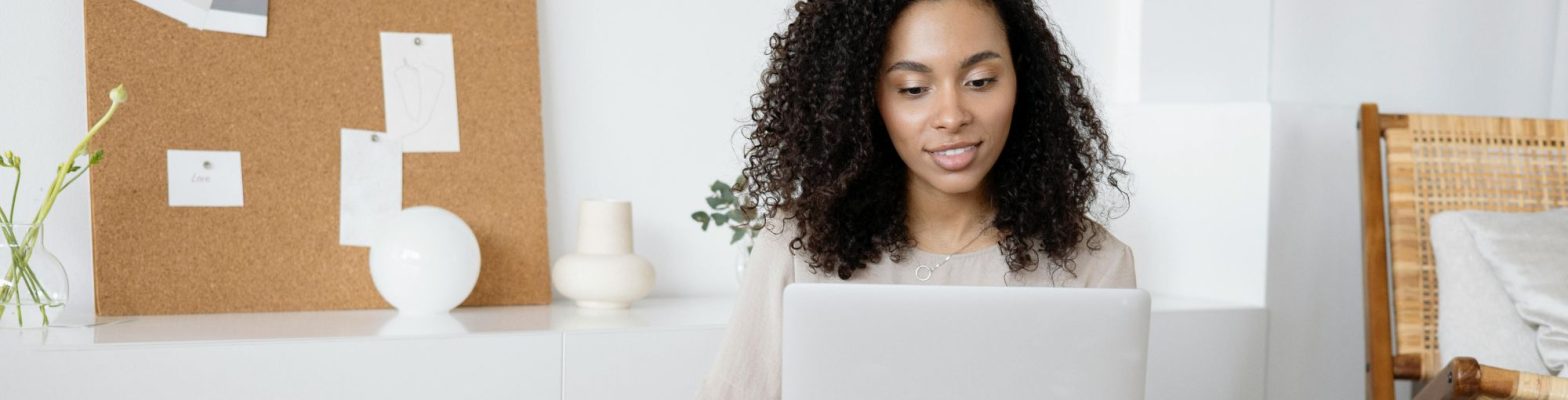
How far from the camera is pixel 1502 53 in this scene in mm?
2473

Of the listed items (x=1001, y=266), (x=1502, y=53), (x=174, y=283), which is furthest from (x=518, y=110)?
(x=1502, y=53)

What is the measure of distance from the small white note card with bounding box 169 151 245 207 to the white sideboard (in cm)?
17

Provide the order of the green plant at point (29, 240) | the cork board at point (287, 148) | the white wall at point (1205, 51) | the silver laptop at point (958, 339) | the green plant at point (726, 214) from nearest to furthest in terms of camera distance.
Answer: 1. the silver laptop at point (958, 339)
2. the green plant at point (29, 240)
3. the cork board at point (287, 148)
4. the green plant at point (726, 214)
5. the white wall at point (1205, 51)

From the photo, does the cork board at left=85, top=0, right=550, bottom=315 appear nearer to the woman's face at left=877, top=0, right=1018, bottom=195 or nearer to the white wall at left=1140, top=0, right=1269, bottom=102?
the woman's face at left=877, top=0, right=1018, bottom=195

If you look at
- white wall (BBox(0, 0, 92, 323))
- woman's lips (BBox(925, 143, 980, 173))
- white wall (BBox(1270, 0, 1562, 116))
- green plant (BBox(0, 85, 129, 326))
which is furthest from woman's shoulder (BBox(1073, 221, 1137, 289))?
white wall (BBox(0, 0, 92, 323))

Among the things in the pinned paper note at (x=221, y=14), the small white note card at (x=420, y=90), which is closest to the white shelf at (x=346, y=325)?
the small white note card at (x=420, y=90)

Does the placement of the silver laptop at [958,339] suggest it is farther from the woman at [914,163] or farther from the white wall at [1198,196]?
the white wall at [1198,196]

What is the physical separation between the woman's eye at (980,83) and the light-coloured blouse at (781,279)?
0.19m

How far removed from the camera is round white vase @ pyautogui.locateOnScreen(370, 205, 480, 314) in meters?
1.86

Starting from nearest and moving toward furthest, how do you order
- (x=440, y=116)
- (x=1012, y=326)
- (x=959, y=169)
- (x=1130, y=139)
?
(x=1012, y=326) < (x=959, y=169) < (x=440, y=116) < (x=1130, y=139)

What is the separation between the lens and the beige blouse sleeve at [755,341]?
52.1 inches

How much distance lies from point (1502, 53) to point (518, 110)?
1.82 m

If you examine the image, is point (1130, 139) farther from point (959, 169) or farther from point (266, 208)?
point (266, 208)

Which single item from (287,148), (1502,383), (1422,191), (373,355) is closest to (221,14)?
(287,148)
